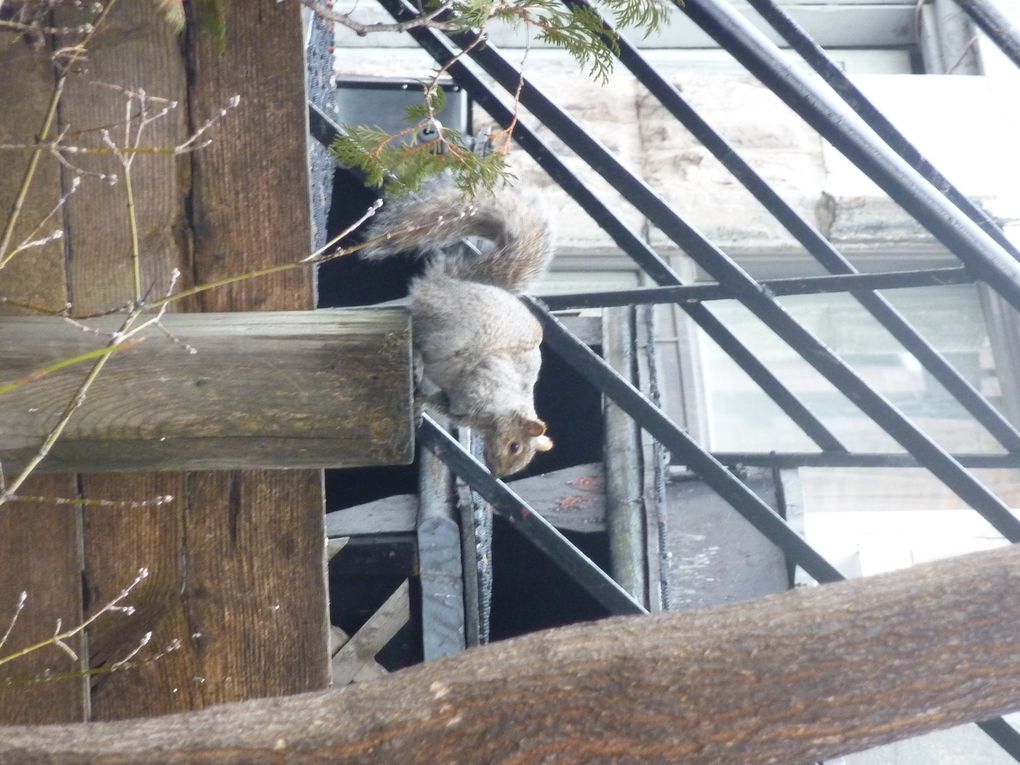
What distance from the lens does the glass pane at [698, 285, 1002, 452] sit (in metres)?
5.07

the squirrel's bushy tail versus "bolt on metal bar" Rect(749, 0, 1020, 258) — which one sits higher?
"bolt on metal bar" Rect(749, 0, 1020, 258)

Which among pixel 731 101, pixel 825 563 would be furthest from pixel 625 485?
pixel 731 101

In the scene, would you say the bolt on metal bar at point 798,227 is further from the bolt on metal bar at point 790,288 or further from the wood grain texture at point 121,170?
the wood grain texture at point 121,170

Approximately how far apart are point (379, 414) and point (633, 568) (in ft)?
5.34

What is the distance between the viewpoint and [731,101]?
5.37m

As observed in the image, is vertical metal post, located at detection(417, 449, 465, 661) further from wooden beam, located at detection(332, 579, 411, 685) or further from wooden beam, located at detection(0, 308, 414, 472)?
wooden beam, located at detection(0, 308, 414, 472)

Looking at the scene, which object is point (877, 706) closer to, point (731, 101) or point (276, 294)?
point (276, 294)

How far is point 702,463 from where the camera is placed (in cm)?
221

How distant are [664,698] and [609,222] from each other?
1508 millimetres

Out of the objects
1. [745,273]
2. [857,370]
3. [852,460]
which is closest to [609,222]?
[745,273]

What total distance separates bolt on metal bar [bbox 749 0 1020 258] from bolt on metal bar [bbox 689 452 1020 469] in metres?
0.65

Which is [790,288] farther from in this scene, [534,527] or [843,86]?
[534,527]

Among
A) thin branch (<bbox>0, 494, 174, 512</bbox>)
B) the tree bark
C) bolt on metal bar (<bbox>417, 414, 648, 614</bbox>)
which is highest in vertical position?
thin branch (<bbox>0, 494, 174, 512</bbox>)

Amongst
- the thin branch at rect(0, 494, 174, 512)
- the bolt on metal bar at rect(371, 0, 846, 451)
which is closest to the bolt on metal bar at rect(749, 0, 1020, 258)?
the bolt on metal bar at rect(371, 0, 846, 451)
